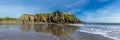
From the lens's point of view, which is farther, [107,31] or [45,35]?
[107,31]

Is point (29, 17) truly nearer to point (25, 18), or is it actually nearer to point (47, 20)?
point (25, 18)

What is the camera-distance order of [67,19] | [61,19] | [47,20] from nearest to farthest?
[61,19], [67,19], [47,20]

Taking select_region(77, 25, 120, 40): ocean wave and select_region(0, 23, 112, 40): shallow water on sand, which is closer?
select_region(0, 23, 112, 40): shallow water on sand

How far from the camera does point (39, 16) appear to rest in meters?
158

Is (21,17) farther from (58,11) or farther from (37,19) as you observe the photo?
(58,11)

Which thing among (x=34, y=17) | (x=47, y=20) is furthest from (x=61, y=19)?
(x=34, y=17)

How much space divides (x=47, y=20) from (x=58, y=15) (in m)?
23.6

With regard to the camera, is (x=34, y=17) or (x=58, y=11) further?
(x=34, y=17)

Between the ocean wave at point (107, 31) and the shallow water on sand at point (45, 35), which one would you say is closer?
the shallow water on sand at point (45, 35)

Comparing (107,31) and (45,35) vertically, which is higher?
(45,35)

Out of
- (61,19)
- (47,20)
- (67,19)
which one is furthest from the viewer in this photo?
(47,20)

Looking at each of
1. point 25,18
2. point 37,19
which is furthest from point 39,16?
point 25,18

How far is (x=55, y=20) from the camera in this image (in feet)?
441

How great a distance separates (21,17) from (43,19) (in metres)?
24.4
